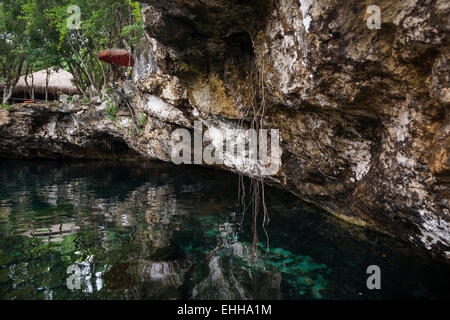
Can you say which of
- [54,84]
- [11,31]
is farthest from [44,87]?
[11,31]

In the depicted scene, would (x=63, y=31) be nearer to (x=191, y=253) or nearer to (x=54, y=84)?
(x=54, y=84)

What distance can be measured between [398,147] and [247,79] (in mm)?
3383

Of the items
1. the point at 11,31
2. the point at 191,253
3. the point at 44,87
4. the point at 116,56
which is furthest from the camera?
the point at 44,87

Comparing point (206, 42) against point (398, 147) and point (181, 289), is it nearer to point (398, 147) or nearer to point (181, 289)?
point (398, 147)

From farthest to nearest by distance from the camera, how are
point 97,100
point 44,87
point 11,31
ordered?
point 44,87, point 11,31, point 97,100

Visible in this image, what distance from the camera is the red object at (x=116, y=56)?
12022 millimetres

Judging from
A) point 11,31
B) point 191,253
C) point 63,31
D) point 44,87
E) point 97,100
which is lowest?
point 191,253

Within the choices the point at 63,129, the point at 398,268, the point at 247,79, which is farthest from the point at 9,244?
the point at 63,129

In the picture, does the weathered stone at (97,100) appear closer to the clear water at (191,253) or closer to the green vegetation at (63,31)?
the green vegetation at (63,31)

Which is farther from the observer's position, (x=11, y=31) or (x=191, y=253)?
(x=11, y=31)

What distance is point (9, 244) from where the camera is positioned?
18.1 feet

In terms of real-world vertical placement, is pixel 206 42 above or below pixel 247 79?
above

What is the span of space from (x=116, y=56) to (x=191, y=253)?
1059cm

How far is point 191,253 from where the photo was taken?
5.24 metres
